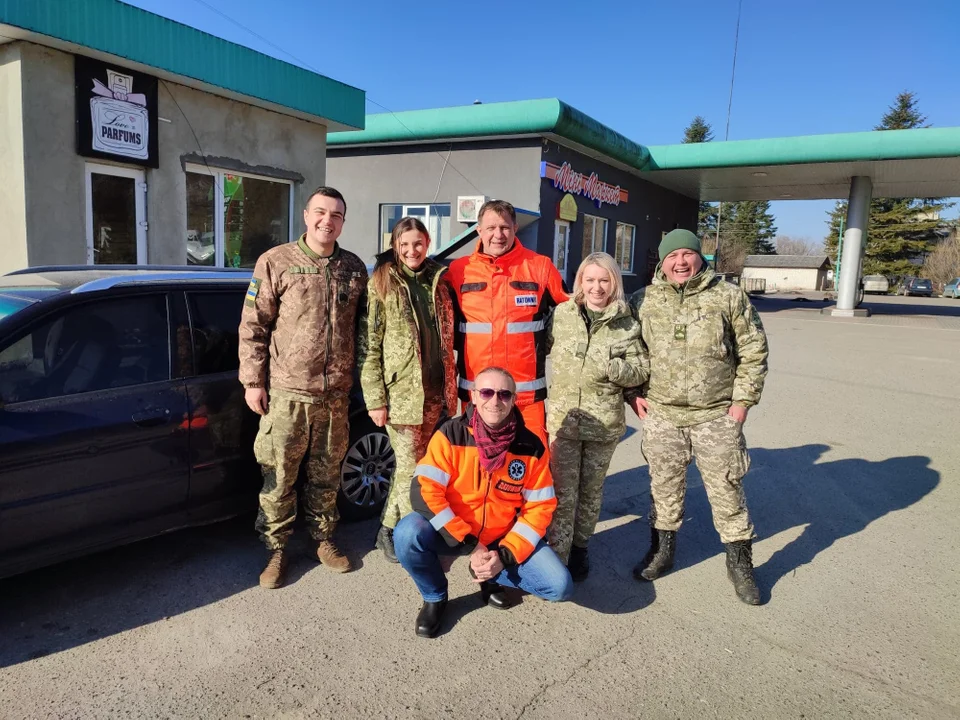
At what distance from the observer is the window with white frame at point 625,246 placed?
2009cm

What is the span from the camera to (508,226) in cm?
339

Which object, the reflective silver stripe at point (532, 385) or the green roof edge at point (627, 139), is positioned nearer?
the reflective silver stripe at point (532, 385)

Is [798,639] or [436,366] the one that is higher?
[436,366]

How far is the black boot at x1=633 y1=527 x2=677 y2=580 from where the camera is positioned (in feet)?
11.6

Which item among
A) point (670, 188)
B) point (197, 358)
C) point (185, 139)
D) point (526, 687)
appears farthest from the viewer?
point (670, 188)

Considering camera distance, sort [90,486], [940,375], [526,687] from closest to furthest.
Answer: [526,687], [90,486], [940,375]

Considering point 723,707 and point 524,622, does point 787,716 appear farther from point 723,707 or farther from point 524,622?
point 524,622

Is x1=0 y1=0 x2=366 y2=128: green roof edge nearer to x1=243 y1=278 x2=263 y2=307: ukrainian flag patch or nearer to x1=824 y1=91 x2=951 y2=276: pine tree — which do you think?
x1=243 y1=278 x2=263 y2=307: ukrainian flag patch

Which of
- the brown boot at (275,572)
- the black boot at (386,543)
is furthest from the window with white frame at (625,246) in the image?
the brown boot at (275,572)

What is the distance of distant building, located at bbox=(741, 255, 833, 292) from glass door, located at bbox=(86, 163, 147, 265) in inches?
2663

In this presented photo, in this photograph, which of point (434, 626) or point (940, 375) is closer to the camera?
point (434, 626)

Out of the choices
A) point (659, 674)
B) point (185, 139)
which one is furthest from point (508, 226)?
point (185, 139)

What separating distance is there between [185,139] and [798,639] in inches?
357

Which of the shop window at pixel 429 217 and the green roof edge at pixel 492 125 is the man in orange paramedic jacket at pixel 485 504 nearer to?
the green roof edge at pixel 492 125
